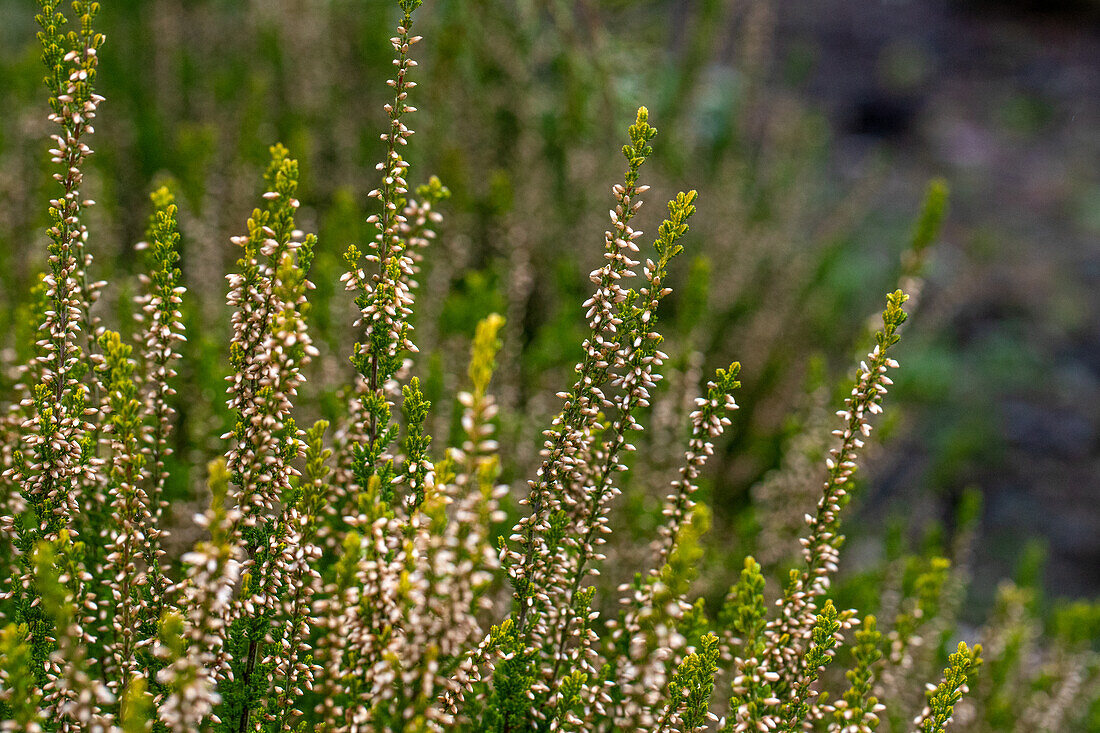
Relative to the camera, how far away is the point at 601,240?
4051 mm

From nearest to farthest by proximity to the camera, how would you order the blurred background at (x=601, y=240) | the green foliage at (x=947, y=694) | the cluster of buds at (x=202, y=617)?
the cluster of buds at (x=202, y=617), the green foliage at (x=947, y=694), the blurred background at (x=601, y=240)

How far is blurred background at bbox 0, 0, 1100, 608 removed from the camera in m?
2.92

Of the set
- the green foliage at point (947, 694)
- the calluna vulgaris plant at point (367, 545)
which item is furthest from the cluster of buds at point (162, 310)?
the green foliage at point (947, 694)

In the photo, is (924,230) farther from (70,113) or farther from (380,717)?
(70,113)

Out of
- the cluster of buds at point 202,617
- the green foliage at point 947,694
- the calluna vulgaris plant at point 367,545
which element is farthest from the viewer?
the green foliage at point 947,694

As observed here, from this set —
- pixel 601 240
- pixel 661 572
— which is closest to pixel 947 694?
pixel 661 572

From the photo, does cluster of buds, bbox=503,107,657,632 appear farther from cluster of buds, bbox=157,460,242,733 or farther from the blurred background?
the blurred background

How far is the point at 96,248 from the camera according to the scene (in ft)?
10.9

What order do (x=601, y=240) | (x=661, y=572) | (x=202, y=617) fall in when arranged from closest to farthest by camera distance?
(x=202, y=617) → (x=661, y=572) → (x=601, y=240)

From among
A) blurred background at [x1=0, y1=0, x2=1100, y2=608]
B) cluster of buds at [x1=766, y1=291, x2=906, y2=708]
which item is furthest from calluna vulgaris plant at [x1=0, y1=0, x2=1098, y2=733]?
blurred background at [x1=0, y1=0, x2=1100, y2=608]

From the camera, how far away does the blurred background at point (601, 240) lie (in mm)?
2924

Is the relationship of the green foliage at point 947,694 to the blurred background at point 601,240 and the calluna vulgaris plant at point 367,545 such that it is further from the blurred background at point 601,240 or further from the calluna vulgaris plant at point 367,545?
the blurred background at point 601,240

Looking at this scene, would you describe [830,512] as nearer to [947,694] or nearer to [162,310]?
[947,694]

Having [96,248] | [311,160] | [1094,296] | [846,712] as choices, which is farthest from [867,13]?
[846,712]
